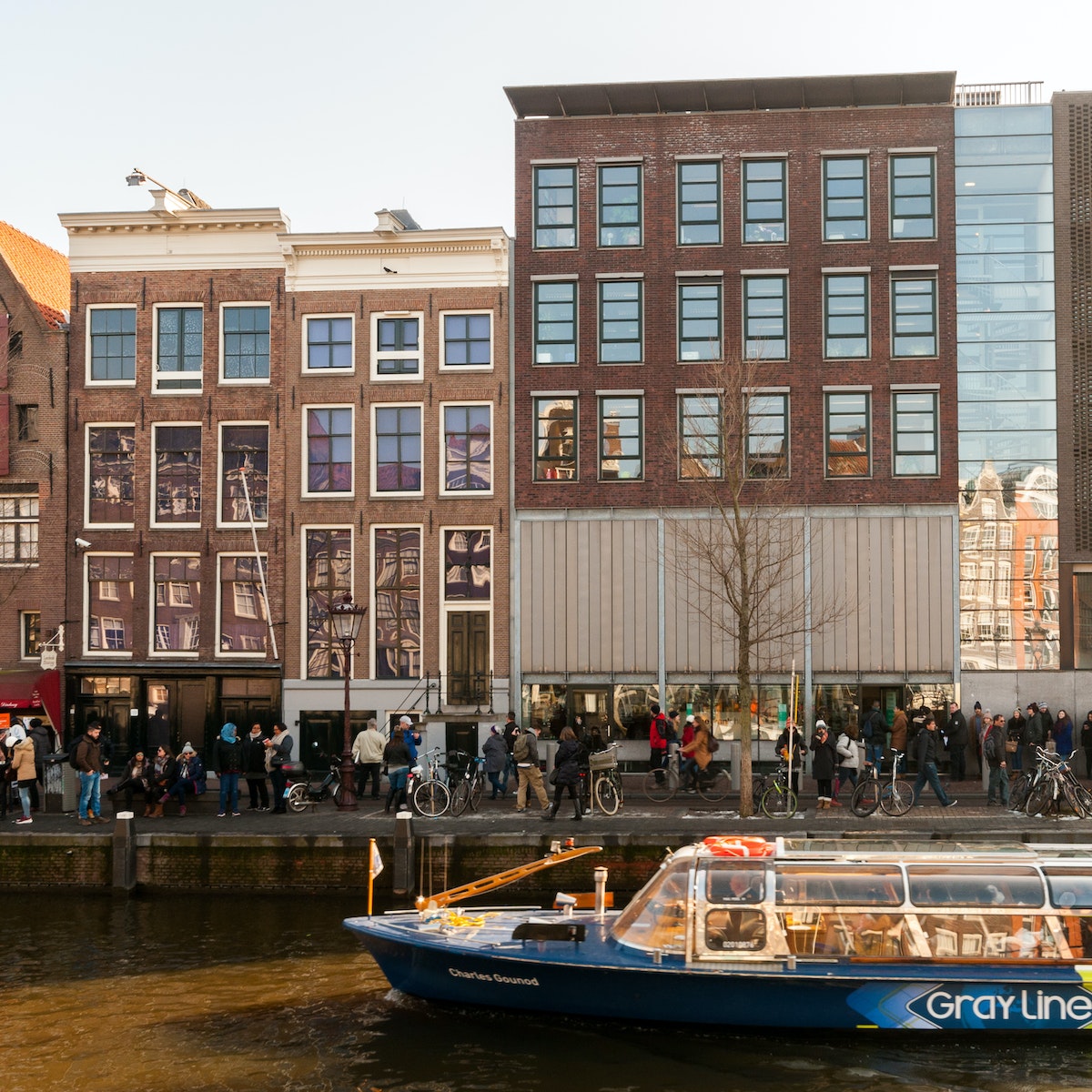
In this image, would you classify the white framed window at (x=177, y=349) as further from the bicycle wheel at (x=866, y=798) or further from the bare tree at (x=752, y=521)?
the bicycle wheel at (x=866, y=798)

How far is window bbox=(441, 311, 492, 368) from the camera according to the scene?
33156 millimetres

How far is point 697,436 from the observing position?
3167cm

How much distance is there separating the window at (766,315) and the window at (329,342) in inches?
401

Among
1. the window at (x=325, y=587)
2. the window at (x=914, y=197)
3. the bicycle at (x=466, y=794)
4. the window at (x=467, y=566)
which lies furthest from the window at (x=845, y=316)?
the bicycle at (x=466, y=794)

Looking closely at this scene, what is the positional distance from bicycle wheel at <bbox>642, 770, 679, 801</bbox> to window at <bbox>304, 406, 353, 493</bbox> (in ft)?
38.8

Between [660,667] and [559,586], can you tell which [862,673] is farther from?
[559,586]

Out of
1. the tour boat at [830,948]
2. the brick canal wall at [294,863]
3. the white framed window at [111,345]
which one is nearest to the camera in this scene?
the tour boat at [830,948]

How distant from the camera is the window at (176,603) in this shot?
3322 cm

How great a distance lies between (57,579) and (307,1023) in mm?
20975

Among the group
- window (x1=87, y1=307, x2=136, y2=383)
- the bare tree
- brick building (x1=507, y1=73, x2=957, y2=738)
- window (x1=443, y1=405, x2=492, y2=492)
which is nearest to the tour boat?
the bare tree

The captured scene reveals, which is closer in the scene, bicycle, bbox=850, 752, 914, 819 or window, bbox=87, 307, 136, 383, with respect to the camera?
bicycle, bbox=850, 752, 914, 819

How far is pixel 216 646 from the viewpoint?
33.0 m

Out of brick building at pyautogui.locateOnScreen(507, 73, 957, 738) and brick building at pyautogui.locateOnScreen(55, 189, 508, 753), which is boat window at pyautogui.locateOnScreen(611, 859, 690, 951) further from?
brick building at pyautogui.locateOnScreen(55, 189, 508, 753)

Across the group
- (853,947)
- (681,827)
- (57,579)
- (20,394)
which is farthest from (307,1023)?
(20,394)
